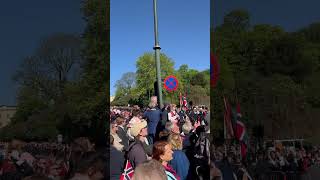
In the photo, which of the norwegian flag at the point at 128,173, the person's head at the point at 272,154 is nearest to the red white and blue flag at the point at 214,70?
the person's head at the point at 272,154

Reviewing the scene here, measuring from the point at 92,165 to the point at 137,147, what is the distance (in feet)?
1.69

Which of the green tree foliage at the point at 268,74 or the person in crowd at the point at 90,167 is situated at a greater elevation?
the green tree foliage at the point at 268,74

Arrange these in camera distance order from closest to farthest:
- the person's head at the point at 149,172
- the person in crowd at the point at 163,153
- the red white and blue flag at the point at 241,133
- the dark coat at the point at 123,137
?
1. the person's head at the point at 149,172
2. the person in crowd at the point at 163,153
3. the red white and blue flag at the point at 241,133
4. the dark coat at the point at 123,137

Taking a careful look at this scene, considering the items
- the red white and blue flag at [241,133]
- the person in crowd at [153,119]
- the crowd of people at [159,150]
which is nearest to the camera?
the crowd of people at [159,150]

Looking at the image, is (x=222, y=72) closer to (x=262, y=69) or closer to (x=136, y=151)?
(x=262, y=69)

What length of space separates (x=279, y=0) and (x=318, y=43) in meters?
0.64

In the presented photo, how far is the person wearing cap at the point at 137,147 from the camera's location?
4.12 meters

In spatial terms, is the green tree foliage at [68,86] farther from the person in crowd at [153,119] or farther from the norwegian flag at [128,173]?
the person in crowd at [153,119]

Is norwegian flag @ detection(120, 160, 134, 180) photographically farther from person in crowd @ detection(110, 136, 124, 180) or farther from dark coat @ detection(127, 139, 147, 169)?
person in crowd @ detection(110, 136, 124, 180)

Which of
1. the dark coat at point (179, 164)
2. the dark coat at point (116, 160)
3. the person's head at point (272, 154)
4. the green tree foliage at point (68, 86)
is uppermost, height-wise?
the green tree foliage at point (68, 86)

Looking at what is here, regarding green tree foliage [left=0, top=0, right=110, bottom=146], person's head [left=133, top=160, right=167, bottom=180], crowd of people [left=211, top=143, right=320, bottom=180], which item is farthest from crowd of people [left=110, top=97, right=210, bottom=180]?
green tree foliage [left=0, top=0, right=110, bottom=146]

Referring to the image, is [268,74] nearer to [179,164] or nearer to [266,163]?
[266,163]

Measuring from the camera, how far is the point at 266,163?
429 cm

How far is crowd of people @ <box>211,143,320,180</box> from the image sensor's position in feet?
13.2
